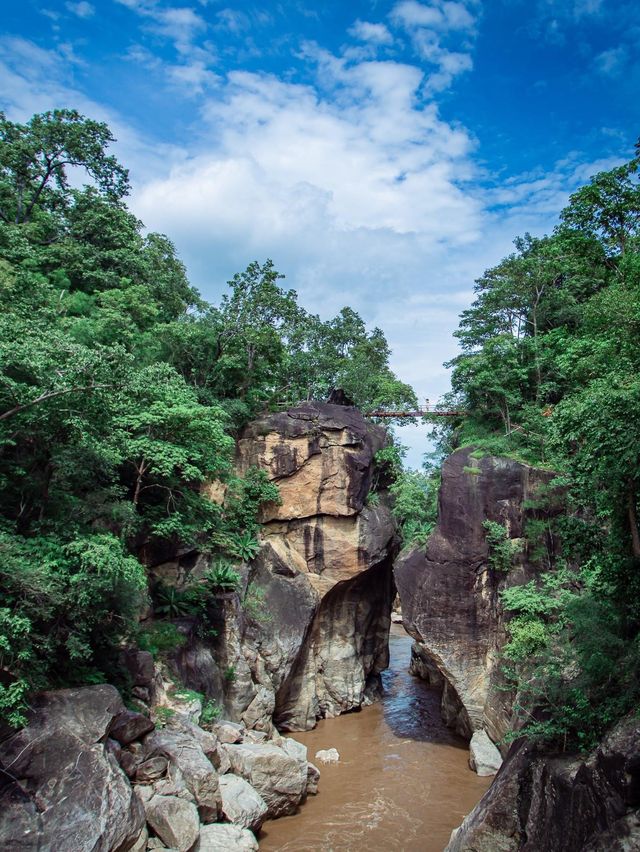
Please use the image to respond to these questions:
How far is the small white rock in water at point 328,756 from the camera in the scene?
50.8 ft

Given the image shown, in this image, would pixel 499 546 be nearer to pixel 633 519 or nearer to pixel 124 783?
pixel 633 519

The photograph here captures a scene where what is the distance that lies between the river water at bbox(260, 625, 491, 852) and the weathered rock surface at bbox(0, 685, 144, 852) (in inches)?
170

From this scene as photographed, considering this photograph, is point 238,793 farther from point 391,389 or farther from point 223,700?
point 391,389

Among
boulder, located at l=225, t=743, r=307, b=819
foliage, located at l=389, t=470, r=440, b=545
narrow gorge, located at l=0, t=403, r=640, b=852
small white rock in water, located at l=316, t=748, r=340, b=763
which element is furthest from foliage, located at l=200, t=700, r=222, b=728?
foliage, located at l=389, t=470, r=440, b=545

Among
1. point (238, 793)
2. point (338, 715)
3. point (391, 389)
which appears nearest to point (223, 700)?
point (238, 793)

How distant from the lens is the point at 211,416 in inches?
608

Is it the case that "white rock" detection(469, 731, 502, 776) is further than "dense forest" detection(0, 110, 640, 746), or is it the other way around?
"white rock" detection(469, 731, 502, 776)

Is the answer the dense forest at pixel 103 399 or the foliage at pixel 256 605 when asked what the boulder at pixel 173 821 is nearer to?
the dense forest at pixel 103 399

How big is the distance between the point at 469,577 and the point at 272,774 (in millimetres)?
8041

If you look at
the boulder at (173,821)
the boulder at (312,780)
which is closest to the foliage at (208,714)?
the boulder at (312,780)

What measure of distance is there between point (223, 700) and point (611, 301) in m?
14.4

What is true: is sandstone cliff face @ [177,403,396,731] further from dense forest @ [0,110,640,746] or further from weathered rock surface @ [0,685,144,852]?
weathered rock surface @ [0,685,144,852]

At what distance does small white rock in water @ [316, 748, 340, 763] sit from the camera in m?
15.5

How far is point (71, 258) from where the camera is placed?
20.8 meters
